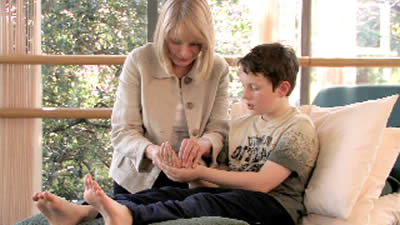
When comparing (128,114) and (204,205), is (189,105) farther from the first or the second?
(204,205)

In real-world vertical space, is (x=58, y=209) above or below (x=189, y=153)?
below

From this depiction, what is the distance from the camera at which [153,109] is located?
1.80m

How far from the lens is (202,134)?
6.06 feet

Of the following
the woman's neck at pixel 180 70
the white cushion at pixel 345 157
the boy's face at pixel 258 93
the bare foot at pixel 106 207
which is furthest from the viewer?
the woman's neck at pixel 180 70

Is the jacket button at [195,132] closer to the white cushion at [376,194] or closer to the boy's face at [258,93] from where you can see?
the boy's face at [258,93]

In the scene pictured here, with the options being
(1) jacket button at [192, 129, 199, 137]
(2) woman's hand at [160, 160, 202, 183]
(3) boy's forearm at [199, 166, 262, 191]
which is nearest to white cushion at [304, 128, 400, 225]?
(3) boy's forearm at [199, 166, 262, 191]

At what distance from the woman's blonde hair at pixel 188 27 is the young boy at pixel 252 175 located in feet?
0.50

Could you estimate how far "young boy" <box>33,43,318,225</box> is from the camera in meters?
1.30

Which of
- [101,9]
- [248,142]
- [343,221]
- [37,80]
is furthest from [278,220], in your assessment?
[101,9]

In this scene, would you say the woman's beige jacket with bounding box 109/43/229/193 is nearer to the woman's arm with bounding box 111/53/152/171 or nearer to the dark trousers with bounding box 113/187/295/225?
the woman's arm with bounding box 111/53/152/171

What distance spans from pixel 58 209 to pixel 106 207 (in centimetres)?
13

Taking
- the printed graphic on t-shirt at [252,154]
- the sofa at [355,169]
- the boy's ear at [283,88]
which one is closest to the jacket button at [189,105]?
the printed graphic on t-shirt at [252,154]

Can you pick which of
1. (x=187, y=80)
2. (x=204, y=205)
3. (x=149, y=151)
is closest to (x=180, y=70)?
(x=187, y=80)

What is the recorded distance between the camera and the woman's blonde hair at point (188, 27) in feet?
5.49
